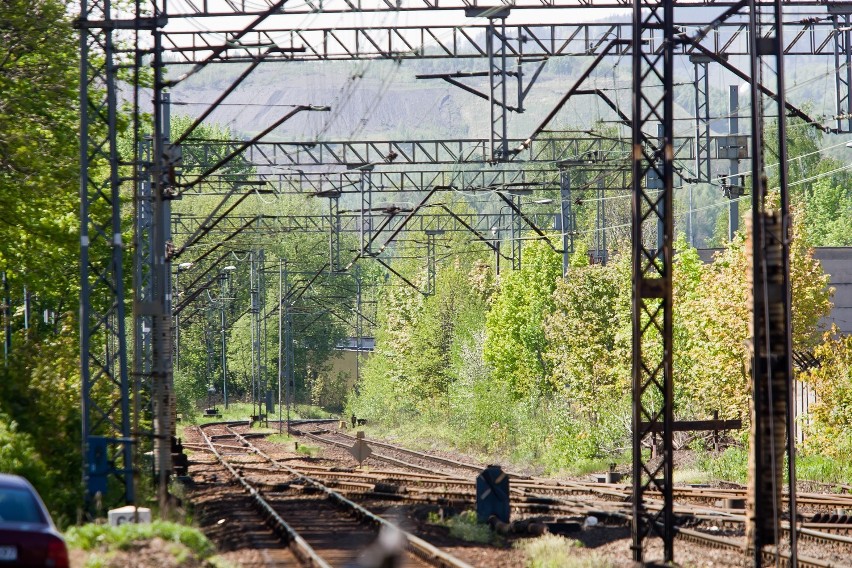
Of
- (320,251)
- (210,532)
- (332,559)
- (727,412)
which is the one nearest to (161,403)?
(210,532)

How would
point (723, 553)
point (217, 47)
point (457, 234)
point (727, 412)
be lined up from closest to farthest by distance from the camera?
point (723, 553), point (217, 47), point (727, 412), point (457, 234)

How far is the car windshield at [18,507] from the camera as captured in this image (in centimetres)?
1093

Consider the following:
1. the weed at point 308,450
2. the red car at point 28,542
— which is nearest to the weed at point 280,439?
the weed at point 308,450

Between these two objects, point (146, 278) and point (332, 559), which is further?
point (146, 278)

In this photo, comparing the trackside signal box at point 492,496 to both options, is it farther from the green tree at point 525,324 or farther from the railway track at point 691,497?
the green tree at point 525,324

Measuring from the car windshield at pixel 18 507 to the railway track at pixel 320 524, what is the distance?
10.9 feet

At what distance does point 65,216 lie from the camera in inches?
1105

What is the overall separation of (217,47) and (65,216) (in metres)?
8.66

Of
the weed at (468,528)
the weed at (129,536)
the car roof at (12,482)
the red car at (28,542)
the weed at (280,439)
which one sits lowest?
the weed at (280,439)

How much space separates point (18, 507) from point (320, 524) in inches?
379

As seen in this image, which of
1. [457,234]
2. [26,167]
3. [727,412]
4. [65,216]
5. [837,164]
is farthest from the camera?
[837,164]

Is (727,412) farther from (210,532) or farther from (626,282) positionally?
(210,532)

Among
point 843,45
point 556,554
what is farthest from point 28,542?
point 843,45

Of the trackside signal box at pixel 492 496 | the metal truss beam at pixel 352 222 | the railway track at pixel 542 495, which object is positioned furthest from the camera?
the metal truss beam at pixel 352 222
